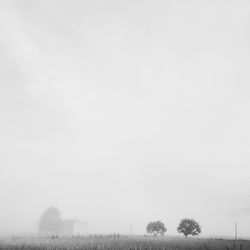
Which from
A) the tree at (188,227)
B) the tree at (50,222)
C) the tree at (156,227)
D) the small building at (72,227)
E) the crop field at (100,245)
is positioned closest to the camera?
the crop field at (100,245)

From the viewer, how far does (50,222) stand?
106062 millimetres

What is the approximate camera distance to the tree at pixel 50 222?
106 meters

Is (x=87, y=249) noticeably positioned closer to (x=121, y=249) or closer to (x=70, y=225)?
(x=121, y=249)

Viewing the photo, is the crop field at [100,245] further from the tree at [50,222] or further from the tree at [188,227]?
the tree at [50,222]

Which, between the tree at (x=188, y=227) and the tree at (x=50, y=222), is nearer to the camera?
the tree at (x=188, y=227)

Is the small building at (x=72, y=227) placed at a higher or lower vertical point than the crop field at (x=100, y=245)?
lower

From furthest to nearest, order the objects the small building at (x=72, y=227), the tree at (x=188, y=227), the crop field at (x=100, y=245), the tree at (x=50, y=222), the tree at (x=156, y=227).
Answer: the small building at (x=72, y=227)
the tree at (x=50, y=222)
the tree at (x=156, y=227)
the tree at (x=188, y=227)
the crop field at (x=100, y=245)

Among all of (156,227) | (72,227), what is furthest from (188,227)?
(72,227)

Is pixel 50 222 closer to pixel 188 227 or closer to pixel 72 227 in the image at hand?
pixel 72 227

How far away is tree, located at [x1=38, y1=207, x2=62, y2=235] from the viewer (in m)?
106

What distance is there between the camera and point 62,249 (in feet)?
99.7

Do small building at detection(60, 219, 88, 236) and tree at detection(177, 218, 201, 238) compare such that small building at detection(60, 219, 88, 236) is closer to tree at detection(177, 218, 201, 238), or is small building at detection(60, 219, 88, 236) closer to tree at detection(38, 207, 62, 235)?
tree at detection(38, 207, 62, 235)

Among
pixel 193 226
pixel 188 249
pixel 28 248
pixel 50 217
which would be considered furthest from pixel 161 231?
pixel 28 248

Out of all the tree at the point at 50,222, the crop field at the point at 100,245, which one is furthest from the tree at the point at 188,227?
the tree at the point at 50,222
